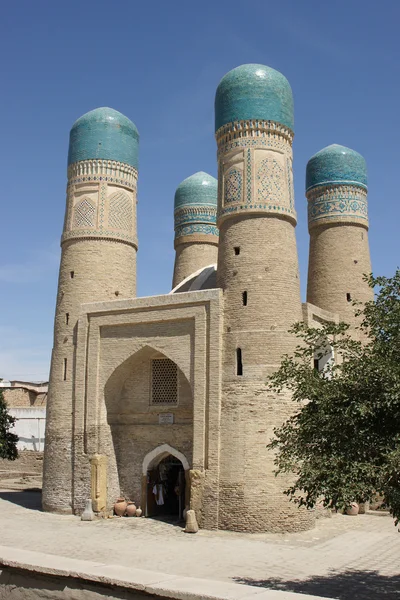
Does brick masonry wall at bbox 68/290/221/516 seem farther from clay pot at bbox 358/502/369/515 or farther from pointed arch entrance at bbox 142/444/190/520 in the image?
clay pot at bbox 358/502/369/515

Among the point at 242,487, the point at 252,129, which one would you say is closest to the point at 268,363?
the point at 242,487

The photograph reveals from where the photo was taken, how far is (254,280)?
1591 cm

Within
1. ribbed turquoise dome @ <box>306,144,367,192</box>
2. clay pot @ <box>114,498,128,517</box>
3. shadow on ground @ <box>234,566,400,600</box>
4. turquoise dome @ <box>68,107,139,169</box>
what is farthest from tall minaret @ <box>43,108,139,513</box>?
shadow on ground @ <box>234,566,400,600</box>

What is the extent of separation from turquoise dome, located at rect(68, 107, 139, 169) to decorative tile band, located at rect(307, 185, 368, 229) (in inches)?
252

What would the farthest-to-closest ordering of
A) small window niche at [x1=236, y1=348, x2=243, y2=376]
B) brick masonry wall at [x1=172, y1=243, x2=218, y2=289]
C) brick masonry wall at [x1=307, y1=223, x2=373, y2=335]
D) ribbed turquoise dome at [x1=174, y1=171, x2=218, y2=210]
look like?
ribbed turquoise dome at [x1=174, y1=171, x2=218, y2=210] < brick masonry wall at [x1=172, y1=243, x2=218, y2=289] < brick masonry wall at [x1=307, y1=223, x2=373, y2=335] < small window niche at [x1=236, y1=348, x2=243, y2=376]

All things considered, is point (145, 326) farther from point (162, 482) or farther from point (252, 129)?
point (252, 129)

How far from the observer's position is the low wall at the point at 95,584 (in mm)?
4539

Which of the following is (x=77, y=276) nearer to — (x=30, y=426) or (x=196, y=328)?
(x=196, y=328)

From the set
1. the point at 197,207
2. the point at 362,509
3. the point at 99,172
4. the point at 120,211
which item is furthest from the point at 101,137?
the point at 362,509

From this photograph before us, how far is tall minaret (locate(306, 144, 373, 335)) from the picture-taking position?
821 inches

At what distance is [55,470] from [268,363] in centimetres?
700

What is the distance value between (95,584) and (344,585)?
20.4 feet

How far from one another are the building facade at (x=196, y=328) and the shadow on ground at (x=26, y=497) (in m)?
1.67

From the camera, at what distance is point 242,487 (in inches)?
579
